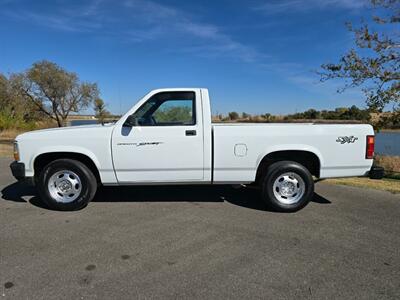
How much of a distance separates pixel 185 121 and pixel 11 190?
4.16 m

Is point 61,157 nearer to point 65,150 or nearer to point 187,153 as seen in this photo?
point 65,150

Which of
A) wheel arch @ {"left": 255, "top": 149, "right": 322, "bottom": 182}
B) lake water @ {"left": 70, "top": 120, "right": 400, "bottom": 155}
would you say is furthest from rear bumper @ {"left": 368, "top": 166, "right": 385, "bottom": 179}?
lake water @ {"left": 70, "top": 120, "right": 400, "bottom": 155}

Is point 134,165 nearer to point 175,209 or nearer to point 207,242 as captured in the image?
point 175,209

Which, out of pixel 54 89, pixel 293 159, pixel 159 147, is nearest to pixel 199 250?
pixel 159 147

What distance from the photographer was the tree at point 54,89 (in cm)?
2639

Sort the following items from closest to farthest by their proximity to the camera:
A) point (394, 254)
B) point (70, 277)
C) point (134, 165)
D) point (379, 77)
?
point (70, 277)
point (394, 254)
point (134, 165)
point (379, 77)

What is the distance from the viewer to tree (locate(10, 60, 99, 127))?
26391 millimetres

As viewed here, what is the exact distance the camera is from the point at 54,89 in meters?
27.1

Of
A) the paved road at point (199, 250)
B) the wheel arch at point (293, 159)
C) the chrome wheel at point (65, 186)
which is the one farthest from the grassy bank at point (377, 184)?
the chrome wheel at point (65, 186)

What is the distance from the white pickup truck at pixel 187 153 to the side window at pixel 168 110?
17 mm

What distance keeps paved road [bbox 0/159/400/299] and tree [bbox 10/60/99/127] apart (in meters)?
25.2

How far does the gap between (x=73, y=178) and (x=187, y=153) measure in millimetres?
1935

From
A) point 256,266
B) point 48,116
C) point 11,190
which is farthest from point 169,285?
→ point 48,116

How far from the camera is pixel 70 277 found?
2.66 metres
